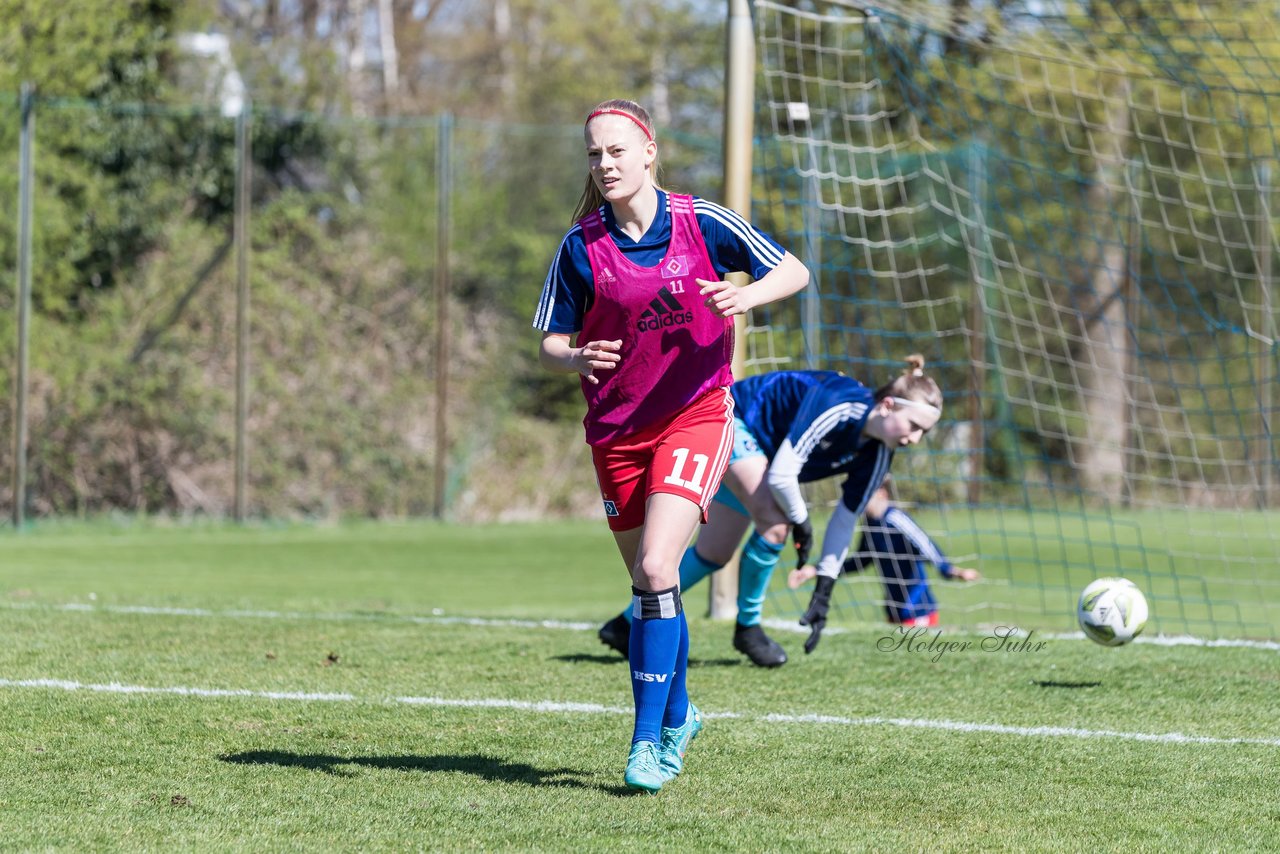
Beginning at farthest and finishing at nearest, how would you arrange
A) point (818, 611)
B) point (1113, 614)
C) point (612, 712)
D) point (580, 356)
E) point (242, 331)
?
point (242, 331)
point (818, 611)
point (1113, 614)
point (612, 712)
point (580, 356)

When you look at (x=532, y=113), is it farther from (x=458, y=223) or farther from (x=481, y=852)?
(x=481, y=852)

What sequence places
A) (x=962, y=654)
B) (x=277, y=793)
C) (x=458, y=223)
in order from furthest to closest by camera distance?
(x=458, y=223) → (x=962, y=654) → (x=277, y=793)

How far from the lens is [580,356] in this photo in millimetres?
4102

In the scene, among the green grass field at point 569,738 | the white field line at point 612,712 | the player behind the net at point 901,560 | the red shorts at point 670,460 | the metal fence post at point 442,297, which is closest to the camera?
the green grass field at point 569,738

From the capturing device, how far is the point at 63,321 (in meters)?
15.5

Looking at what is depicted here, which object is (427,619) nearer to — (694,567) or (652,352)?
(694,567)

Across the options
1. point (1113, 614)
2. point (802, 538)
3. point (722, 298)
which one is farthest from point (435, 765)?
point (1113, 614)

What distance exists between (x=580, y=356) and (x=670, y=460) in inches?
16.2

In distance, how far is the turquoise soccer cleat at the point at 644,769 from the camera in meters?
3.99

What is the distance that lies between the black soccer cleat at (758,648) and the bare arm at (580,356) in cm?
230

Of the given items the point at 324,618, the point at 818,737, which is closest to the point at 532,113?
the point at 324,618

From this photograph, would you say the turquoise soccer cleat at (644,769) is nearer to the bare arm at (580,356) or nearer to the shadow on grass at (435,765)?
the shadow on grass at (435,765)

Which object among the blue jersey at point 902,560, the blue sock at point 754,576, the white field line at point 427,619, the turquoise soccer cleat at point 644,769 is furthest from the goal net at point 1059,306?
the turquoise soccer cleat at point 644,769

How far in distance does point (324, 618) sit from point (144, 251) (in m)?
9.95
